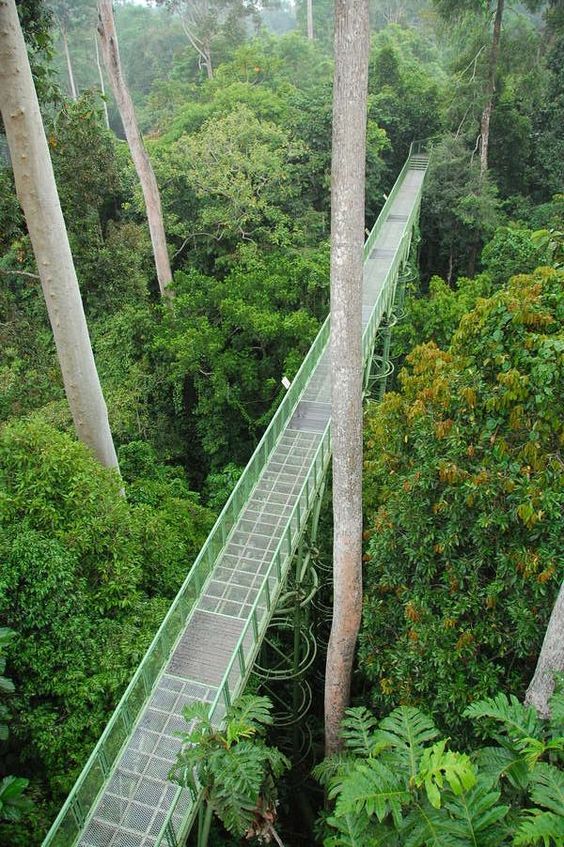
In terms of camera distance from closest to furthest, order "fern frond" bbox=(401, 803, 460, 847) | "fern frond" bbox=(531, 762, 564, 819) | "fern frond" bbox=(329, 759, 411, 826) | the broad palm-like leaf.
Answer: "fern frond" bbox=(531, 762, 564, 819) → "fern frond" bbox=(401, 803, 460, 847) → "fern frond" bbox=(329, 759, 411, 826) → the broad palm-like leaf

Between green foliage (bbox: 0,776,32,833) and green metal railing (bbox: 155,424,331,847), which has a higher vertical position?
green foliage (bbox: 0,776,32,833)

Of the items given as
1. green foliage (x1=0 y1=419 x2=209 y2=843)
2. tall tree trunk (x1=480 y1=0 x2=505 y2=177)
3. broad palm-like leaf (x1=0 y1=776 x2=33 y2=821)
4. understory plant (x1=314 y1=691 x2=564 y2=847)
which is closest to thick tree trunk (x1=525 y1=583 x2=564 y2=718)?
understory plant (x1=314 y1=691 x2=564 y2=847)

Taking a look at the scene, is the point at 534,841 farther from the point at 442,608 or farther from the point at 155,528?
the point at 155,528

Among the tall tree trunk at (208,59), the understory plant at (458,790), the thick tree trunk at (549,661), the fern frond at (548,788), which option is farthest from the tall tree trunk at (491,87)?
the fern frond at (548,788)

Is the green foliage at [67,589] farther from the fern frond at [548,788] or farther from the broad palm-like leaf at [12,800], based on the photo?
the fern frond at [548,788]

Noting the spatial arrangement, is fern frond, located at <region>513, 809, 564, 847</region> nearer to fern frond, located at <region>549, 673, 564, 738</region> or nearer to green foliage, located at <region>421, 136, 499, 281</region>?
fern frond, located at <region>549, 673, 564, 738</region>

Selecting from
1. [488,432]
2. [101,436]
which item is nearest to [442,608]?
[488,432]
